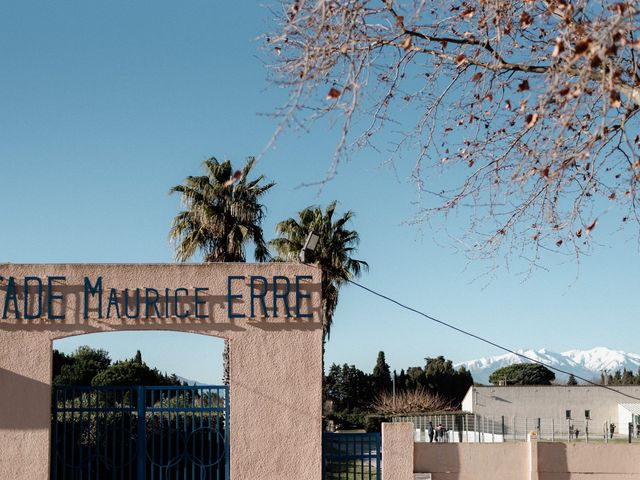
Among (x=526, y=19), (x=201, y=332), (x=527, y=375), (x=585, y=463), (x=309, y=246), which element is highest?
(x=526, y=19)

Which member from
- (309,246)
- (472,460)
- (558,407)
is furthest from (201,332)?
(558,407)

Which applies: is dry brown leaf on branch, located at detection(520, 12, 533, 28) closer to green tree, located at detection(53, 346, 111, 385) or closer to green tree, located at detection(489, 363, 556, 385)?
green tree, located at detection(53, 346, 111, 385)

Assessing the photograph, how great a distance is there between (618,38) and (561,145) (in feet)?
5.86

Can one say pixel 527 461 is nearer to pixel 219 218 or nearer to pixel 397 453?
pixel 397 453

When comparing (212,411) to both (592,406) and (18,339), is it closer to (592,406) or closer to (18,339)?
(18,339)

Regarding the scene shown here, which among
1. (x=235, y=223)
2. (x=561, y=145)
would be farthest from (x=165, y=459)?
(x=235, y=223)

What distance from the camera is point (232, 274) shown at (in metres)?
13.8

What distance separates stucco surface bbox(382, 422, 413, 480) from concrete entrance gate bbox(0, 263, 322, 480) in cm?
100

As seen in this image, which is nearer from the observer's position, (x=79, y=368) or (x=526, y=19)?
(x=526, y=19)

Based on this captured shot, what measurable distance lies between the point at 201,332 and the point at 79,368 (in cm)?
3577

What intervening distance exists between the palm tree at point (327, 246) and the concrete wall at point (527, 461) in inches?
604

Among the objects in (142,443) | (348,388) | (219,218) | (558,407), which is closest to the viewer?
(142,443)

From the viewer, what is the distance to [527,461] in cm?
1427

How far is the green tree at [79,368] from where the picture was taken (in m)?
46.4
